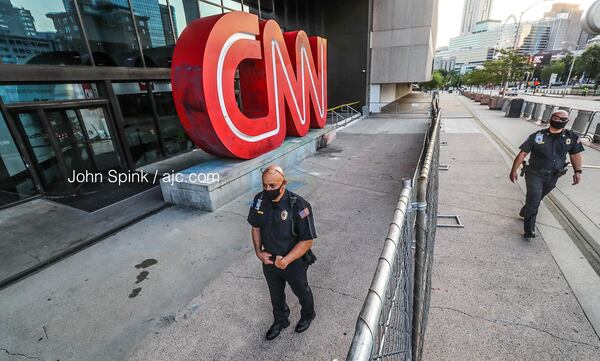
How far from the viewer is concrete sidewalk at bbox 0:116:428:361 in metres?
3.07

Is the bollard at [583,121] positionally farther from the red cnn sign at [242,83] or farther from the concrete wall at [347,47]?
the concrete wall at [347,47]

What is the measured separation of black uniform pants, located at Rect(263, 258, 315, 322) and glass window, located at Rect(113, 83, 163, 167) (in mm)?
8046

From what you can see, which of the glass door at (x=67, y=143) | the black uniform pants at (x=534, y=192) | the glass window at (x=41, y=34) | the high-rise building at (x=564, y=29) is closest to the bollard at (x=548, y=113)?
the black uniform pants at (x=534, y=192)

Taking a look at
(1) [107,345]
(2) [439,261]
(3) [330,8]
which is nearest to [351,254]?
A: (2) [439,261]

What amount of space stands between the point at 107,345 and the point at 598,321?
541 cm

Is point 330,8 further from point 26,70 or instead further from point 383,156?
point 26,70

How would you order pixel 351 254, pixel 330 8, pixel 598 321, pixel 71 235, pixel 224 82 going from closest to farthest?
pixel 598 321
pixel 351 254
pixel 71 235
pixel 224 82
pixel 330 8

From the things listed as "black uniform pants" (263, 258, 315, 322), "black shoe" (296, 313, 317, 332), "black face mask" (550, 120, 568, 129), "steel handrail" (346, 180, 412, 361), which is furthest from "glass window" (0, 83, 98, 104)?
"black face mask" (550, 120, 568, 129)

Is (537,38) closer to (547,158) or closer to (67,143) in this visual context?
(547,158)

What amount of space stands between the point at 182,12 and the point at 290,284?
10856mm

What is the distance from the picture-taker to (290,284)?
2.96m

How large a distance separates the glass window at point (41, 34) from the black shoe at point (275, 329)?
26.5ft

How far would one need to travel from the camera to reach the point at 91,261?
4.62 metres

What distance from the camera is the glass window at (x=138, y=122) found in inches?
342
